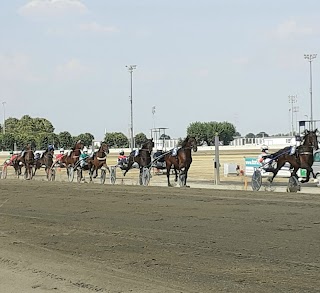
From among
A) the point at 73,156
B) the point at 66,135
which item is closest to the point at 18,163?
the point at 73,156

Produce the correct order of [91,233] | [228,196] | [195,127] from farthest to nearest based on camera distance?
[195,127] → [228,196] → [91,233]

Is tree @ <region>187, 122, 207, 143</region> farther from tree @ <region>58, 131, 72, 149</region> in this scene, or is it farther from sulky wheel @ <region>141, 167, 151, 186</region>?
sulky wheel @ <region>141, 167, 151, 186</region>

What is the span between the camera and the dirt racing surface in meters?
8.19

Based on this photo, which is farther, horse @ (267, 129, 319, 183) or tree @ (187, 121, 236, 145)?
tree @ (187, 121, 236, 145)

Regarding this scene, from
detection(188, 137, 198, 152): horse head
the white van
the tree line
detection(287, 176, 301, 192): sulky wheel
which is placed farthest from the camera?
the tree line

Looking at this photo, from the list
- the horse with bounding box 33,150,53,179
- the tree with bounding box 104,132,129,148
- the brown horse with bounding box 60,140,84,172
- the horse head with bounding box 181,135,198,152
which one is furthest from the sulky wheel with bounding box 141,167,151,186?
the tree with bounding box 104,132,129,148

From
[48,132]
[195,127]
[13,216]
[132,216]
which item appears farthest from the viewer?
[48,132]

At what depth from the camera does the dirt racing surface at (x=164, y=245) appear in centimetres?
Answer: 819

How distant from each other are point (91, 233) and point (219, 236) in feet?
8.29

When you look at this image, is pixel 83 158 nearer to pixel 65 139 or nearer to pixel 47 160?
pixel 47 160

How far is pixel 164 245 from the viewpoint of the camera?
1084cm

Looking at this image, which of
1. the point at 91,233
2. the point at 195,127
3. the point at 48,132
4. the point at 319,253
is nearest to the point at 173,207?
the point at 91,233

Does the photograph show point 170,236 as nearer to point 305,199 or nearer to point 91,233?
point 91,233

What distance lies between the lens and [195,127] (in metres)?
132
